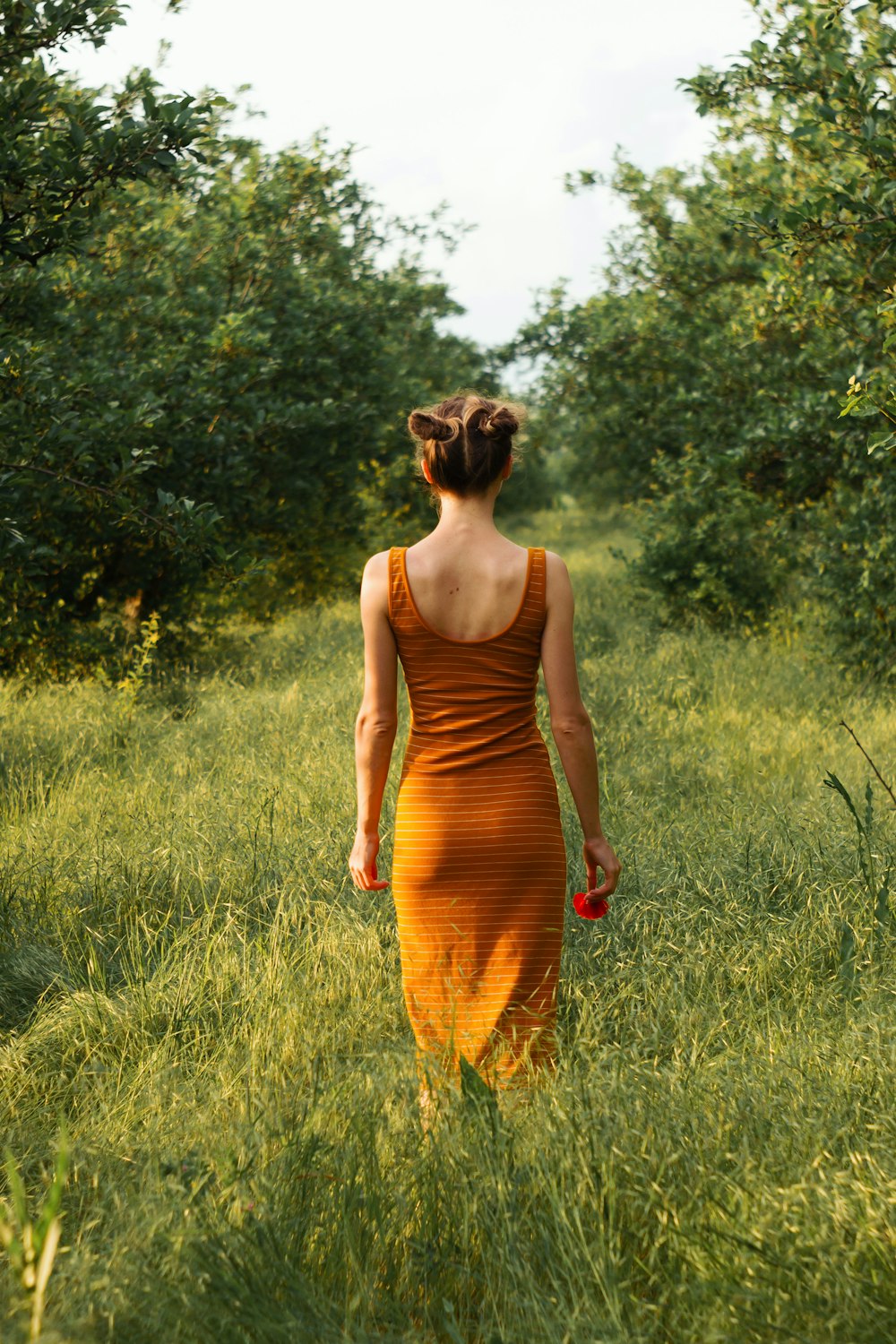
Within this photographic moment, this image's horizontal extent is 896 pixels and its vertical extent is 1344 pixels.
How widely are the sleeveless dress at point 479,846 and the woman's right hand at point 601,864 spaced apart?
0.12 m

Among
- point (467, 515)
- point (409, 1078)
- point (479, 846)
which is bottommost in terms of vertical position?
point (409, 1078)

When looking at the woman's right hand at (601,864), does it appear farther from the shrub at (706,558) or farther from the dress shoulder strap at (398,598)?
the shrub at (706,558)

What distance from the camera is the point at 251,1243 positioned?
81.1 inches

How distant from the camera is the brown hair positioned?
293 centimetres

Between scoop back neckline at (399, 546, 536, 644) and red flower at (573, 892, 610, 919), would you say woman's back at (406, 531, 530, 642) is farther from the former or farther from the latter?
red flower at (573, 892, 610, 919)

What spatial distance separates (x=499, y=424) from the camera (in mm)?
2934

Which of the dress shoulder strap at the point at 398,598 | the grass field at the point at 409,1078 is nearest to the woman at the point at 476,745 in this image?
the dress shoulder strap at the point at 398,598

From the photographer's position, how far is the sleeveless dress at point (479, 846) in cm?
290

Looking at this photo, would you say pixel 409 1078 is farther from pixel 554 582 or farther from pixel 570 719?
pixel 554 582

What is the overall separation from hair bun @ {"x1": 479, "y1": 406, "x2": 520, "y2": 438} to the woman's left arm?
41 centimetres

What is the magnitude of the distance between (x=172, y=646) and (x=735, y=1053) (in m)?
8.67

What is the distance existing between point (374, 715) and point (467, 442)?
0.74 meters

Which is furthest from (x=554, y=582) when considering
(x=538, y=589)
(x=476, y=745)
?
(x=476, y=745)

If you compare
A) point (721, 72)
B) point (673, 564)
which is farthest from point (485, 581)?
point (673, 564)
